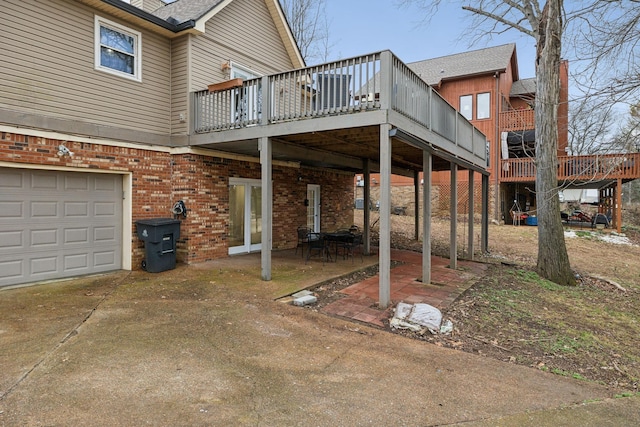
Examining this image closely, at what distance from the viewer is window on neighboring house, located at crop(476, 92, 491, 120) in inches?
783

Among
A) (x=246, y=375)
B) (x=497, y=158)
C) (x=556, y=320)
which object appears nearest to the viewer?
(x=246, y=375)

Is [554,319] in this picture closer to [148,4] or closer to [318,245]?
[318,245]

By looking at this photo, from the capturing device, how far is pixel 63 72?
6.61m

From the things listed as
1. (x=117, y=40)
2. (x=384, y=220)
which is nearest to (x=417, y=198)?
(x=384, y=220)

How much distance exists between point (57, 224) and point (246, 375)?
5472mm

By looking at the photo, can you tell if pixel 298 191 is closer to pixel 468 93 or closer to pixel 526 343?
pixel 526 343

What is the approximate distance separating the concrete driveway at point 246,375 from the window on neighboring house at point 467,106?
18.8m

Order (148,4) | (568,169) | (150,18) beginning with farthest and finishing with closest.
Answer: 1. (568,169)
2. (148,4)
3. (150,18)

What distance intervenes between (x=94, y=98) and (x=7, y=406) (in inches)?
238

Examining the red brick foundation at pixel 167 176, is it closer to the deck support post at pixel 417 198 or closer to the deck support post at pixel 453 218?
the deck support post at pixel 453 218

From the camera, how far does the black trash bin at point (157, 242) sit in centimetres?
743

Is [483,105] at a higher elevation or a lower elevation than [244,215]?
higher

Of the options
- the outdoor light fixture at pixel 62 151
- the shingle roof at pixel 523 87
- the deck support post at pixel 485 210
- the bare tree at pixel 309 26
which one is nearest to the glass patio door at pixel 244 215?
the outdoor light fixture at pixel 62 151

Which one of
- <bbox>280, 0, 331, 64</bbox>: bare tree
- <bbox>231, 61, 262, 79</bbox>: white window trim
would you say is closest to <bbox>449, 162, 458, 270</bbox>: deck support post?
<bbox>231, 61, 262, 79</bbox>: white window trim
